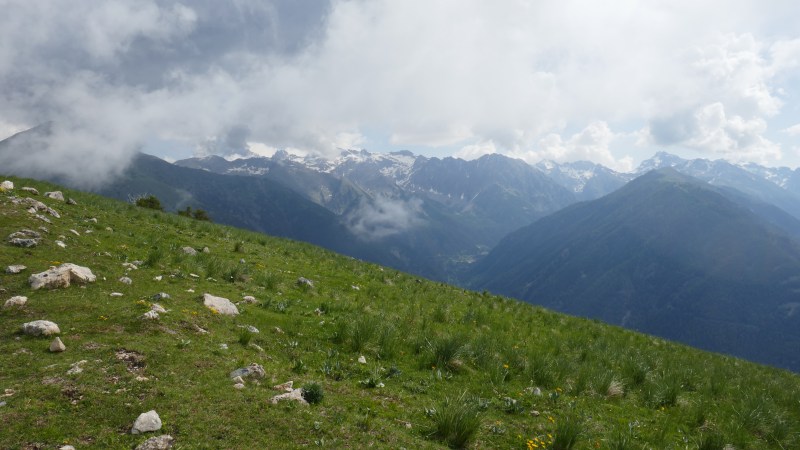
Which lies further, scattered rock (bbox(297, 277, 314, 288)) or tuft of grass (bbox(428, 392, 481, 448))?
scattered rock (bbox(297, 277, 314, 288))

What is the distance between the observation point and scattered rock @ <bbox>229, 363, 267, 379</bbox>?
7.90 m

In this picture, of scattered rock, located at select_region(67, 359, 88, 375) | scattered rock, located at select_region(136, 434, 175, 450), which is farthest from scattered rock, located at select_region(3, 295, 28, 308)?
scattered rock, located at select_region(136, 434, 175, 450)

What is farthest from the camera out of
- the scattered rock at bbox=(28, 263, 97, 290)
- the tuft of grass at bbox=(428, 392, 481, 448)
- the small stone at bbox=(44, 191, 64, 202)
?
the small stone at bbox=(44, 191, 64, 202)

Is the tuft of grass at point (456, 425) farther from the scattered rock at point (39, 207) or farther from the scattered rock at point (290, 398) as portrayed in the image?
the scattered rock at point (39, 207)

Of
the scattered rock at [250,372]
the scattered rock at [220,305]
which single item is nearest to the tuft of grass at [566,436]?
the scattered rock at [250,372]

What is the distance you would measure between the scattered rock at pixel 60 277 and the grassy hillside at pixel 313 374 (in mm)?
256

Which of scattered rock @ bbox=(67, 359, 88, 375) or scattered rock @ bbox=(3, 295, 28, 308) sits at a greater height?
scattered rock @ bbox=(3, 295, 28, 308)

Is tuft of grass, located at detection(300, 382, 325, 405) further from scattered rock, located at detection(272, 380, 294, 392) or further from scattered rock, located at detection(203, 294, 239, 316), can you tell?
scattered rock, located at detection(203, 294, 239, 316)

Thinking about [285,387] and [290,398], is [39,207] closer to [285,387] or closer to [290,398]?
[285,387]

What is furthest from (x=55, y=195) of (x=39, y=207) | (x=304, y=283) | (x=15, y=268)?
(x=304, y=283)

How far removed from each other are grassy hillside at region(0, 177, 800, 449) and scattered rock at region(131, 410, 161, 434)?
0.09 metres

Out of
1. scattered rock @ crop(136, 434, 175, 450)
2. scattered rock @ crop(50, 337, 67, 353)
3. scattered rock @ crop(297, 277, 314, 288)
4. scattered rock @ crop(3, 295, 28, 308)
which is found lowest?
scattered rock @ crop(136, 434, 175, 450)

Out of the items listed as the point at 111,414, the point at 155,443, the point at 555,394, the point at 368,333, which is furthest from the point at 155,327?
the point at 555,394

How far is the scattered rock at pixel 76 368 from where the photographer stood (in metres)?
6.96
